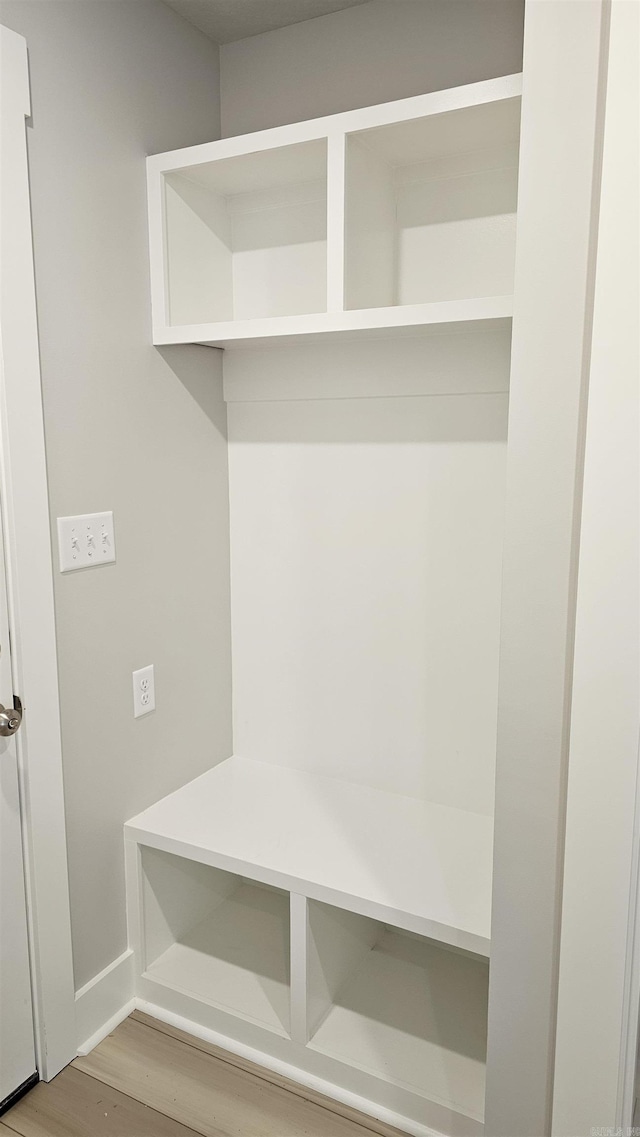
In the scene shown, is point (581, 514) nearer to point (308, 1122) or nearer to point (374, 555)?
point (374, 555)

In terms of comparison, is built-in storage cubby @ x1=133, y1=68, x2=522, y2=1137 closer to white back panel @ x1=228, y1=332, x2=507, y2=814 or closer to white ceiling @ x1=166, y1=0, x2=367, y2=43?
white back panel @ x1=228, y1=332, x2=507, y2=814

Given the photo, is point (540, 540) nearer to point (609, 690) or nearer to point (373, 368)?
point (609, 690)

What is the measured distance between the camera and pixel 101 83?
5.33 feet

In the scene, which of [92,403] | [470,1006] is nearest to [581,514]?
[92,403]

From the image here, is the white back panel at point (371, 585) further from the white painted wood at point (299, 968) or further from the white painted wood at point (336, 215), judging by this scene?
the white painted wood at point (299, 968)

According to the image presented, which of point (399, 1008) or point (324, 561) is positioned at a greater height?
point (324, 561)

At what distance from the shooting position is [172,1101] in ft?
5.41

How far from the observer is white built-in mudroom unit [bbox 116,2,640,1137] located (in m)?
1.48

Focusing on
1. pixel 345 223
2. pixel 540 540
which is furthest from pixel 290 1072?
pixel 345 223

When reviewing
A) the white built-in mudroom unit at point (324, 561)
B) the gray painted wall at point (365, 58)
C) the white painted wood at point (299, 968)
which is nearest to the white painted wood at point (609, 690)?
the white built-in mudroom unit at point (324, 561)

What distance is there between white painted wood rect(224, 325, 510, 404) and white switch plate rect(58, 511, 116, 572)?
0.56m

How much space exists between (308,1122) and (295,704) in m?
0.94

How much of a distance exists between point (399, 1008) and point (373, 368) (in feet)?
4.99

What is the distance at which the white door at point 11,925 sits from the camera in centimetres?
154
